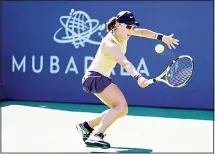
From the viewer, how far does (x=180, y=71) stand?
4.15 m

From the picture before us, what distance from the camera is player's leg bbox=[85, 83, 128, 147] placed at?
4.04 metres

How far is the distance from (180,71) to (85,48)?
3.56 meters

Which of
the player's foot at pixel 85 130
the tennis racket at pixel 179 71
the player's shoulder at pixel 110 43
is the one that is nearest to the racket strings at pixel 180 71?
the tennis racket at pixel 179 71

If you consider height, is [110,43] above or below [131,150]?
above

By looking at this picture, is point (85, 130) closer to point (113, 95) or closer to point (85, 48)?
point (113, 95)

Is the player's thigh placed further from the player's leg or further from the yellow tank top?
the yellow tank top

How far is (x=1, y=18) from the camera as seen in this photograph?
7992mm

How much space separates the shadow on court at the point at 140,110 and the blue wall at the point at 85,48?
23 centimetres

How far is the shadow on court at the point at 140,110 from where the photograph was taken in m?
6.38

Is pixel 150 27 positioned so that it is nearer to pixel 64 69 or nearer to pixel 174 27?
pixel 174 27

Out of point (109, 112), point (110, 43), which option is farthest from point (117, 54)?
point (109, 112)

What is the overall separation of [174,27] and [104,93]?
10.8 feet

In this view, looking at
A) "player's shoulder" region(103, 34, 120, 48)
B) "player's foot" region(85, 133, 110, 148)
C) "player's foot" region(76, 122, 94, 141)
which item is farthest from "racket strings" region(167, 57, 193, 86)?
"player's foot" region(76, 122, 94, 141)

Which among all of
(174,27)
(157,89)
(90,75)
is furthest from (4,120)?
(174,27)
